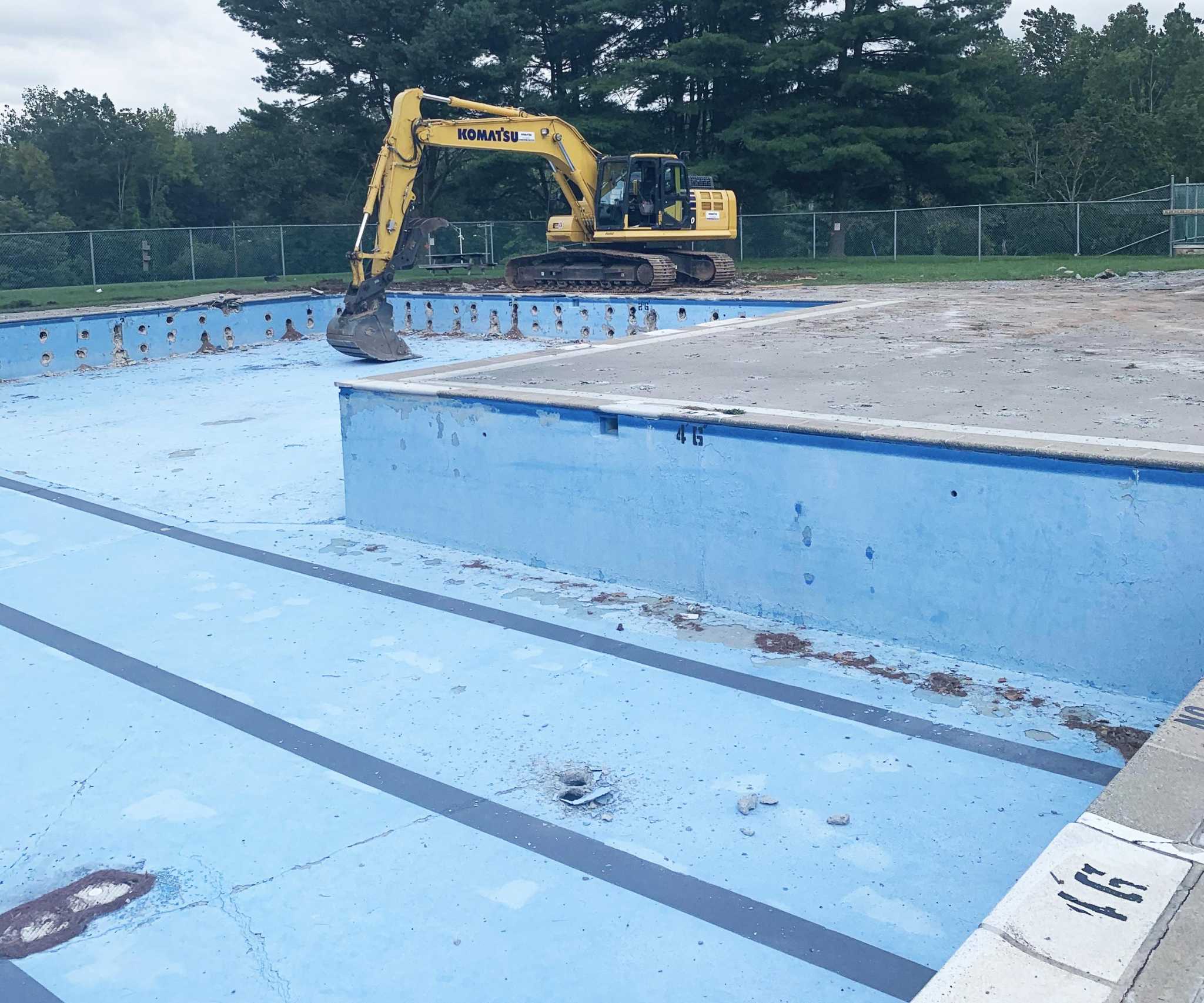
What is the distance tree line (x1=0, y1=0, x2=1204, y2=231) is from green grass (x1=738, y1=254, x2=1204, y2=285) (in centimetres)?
551

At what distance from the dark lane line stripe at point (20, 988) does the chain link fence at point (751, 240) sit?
27.0 m

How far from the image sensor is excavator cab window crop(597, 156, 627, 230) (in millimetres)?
22719

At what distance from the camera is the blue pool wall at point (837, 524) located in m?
4.95

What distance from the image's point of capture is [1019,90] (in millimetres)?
47844

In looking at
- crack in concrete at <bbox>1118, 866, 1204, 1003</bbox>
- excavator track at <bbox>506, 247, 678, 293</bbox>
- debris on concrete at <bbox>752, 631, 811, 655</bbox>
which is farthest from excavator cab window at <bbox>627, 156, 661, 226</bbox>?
crack in concrete at <bbox>1118, 866, 1204, 1003</bbox>

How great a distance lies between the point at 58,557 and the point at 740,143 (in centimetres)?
3350

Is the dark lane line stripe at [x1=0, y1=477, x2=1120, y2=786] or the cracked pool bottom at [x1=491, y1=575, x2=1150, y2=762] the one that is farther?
the cracked pool bottom at [x1=491, y1=575, x2=1150, y2=762]

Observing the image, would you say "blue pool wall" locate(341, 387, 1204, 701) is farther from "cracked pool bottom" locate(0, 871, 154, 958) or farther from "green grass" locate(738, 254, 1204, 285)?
"green grass" locate(738, 254, 1204, 285)

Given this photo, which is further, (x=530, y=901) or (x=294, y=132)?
(x=294, y=132)

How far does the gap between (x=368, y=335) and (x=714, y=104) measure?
26.1 m

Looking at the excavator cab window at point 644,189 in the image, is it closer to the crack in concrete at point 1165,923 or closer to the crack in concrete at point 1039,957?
the crack in concrete at point 1165,923

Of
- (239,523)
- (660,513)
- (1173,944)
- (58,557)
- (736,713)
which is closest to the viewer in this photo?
(1173,944)

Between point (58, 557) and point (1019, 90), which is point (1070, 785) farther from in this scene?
point (1019, 90)

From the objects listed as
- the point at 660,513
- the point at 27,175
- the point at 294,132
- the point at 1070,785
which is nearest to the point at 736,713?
the point at 1070,785
